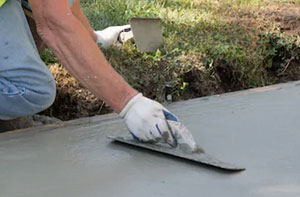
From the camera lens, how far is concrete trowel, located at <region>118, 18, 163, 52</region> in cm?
354

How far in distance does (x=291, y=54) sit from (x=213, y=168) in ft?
7.72

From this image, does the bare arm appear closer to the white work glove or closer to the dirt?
the dirt

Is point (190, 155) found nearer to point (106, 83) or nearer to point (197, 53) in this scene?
point (106, 83)

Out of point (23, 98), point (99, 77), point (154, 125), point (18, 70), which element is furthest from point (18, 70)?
point (154, 125)

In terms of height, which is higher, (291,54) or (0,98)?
(0,98)

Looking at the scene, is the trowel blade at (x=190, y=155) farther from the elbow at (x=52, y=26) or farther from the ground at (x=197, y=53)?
the ground at (x=197, y=53)

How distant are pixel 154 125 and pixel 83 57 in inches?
16.7

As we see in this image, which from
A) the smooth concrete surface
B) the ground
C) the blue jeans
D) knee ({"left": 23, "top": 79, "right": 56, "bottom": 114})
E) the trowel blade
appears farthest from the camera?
the ground

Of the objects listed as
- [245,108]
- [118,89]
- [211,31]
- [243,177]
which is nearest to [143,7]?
[211,31]

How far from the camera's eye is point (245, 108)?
9.26 ft

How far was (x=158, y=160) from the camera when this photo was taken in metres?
2.04

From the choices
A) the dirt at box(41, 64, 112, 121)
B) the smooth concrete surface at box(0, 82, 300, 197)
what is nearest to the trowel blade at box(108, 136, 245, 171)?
the smooth concrete surface at box(0, 82, 300, 197)

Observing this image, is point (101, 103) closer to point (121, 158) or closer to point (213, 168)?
point (121, 158)

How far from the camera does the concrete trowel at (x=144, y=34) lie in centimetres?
354
